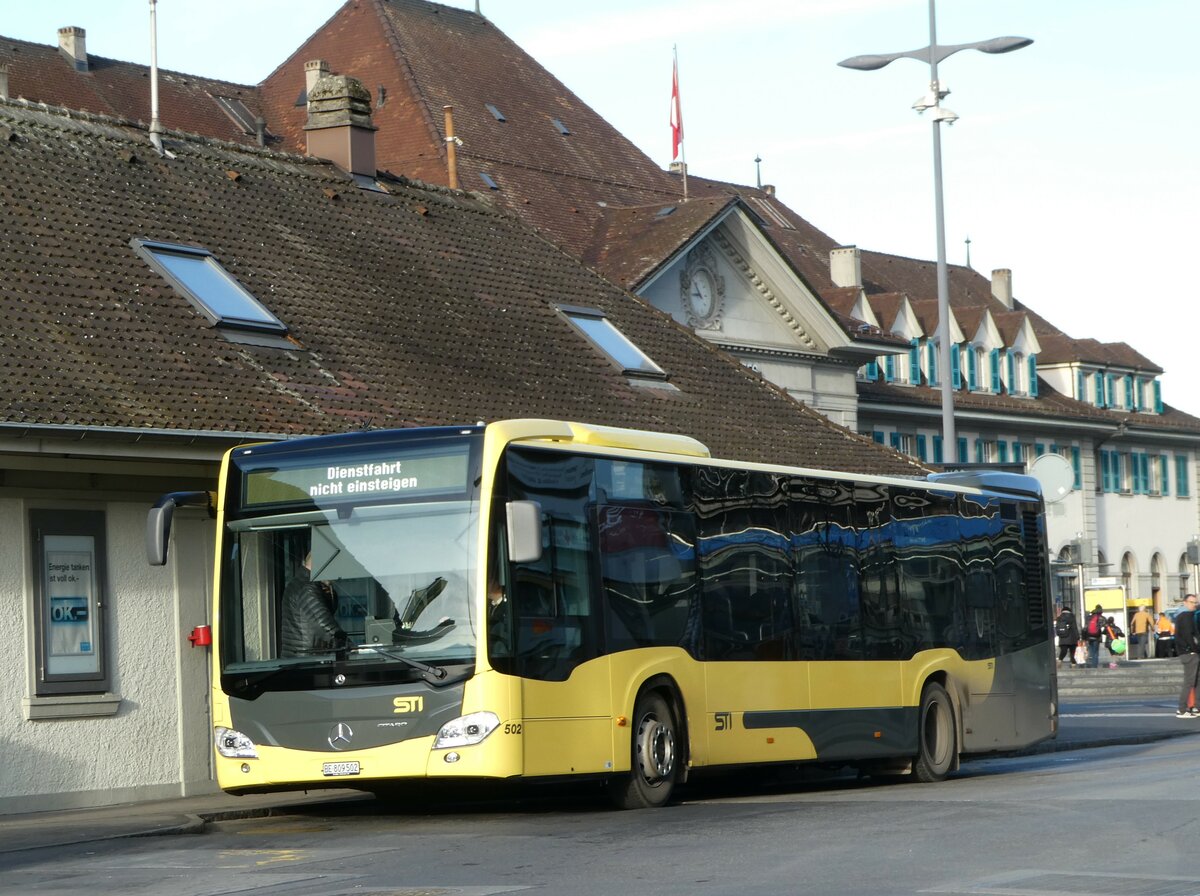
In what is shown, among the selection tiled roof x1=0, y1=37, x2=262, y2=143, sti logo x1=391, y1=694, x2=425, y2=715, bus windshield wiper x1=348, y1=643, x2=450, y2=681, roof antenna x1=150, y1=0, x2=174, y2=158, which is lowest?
sti logo x1=391, y1=694, x2=425, y2=715

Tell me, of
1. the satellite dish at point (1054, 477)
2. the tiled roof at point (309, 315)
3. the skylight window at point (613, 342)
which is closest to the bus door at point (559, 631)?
the tiled roof at point (309, 315)

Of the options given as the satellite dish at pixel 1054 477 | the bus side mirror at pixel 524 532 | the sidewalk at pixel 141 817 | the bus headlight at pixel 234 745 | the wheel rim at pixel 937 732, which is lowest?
the sidewalk at pixel 141 817

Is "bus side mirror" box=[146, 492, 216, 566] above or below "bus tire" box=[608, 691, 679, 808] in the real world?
above

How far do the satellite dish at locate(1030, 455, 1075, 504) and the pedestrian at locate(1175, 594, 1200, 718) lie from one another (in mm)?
2711

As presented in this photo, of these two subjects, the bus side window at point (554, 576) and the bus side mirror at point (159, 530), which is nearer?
the bus side window at point (554, 576)

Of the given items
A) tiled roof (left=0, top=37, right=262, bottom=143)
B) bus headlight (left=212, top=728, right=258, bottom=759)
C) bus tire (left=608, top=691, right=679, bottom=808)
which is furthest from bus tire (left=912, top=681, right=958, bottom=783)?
tiled roof (left=0, top=37, right=262, bottom=143)

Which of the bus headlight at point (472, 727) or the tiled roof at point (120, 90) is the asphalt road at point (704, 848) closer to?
the bus headlight at point (472, 727)

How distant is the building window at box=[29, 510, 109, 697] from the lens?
60.5ft

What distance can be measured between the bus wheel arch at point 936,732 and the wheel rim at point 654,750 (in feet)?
13.9

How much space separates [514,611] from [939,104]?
17.6 m

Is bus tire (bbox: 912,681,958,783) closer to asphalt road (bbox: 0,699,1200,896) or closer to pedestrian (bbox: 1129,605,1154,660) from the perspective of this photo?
asphalt road (bbox: 0,699,1200,896)

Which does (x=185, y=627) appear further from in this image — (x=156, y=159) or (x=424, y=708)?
(x=156, y=159)

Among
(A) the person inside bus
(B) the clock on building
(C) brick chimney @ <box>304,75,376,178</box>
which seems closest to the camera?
(A) the person inside bus

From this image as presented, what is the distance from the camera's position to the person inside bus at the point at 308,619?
15352 millimetres
